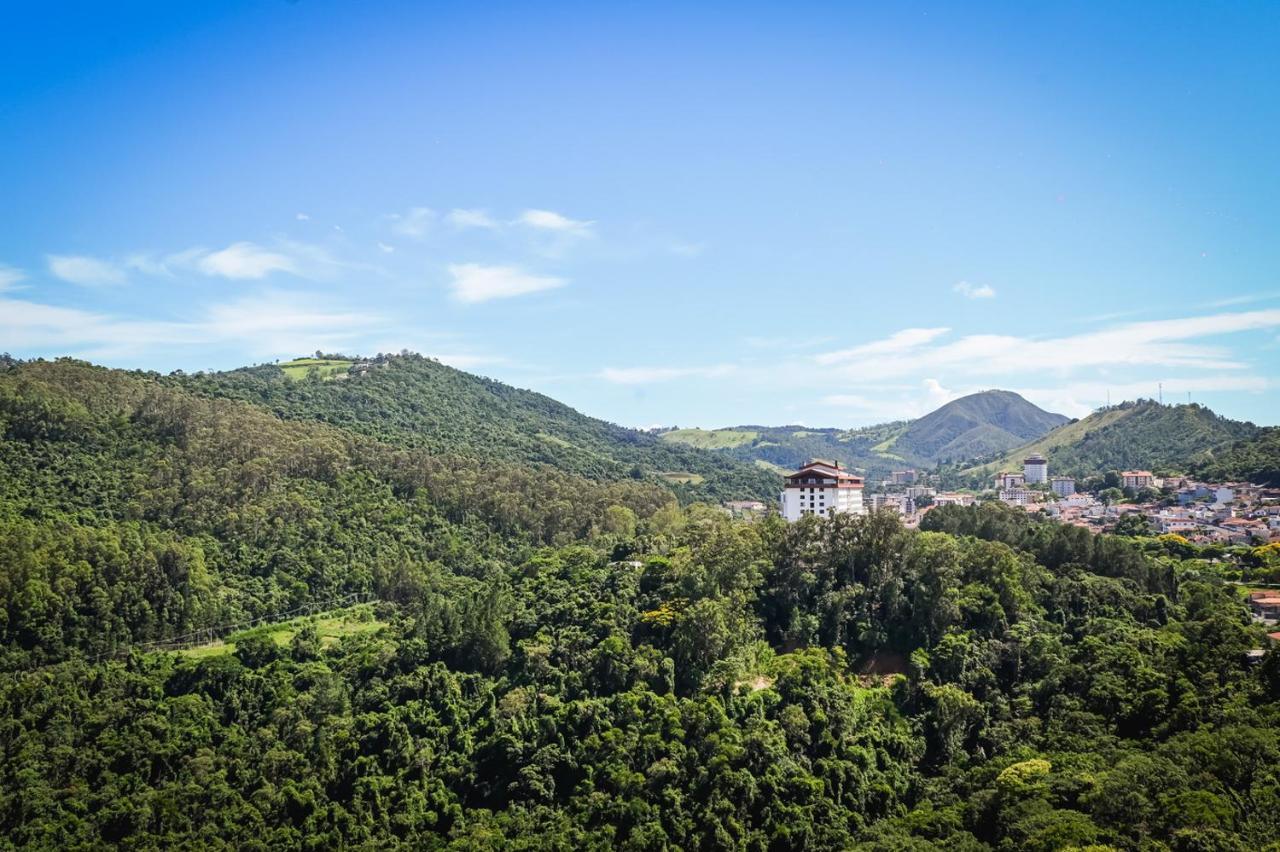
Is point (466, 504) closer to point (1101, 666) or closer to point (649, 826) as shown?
point (649, 826)

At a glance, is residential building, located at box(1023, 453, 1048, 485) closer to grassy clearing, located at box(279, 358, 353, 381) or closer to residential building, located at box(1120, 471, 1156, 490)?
residential building, located at box(1120, 471, 1156, 490)

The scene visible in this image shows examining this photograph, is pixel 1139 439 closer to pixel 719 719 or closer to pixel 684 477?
pixel 684 477

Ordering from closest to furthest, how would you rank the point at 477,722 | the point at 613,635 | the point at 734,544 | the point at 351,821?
the point at 351,821, the point at 477,722, the point at 613,635, the point at 734,544

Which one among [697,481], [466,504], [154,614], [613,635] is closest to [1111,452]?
[697,481]

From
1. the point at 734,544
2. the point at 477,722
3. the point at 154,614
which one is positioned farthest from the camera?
the point at 154,614

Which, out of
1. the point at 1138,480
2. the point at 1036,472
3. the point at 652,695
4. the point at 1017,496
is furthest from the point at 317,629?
the point at 1036,472

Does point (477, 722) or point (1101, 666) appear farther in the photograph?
point (477, 722)

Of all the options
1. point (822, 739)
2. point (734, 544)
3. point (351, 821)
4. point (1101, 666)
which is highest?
point (734, 544)

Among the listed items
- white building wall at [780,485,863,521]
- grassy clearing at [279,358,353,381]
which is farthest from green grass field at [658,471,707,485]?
white building wall at [780,485,863,521]
